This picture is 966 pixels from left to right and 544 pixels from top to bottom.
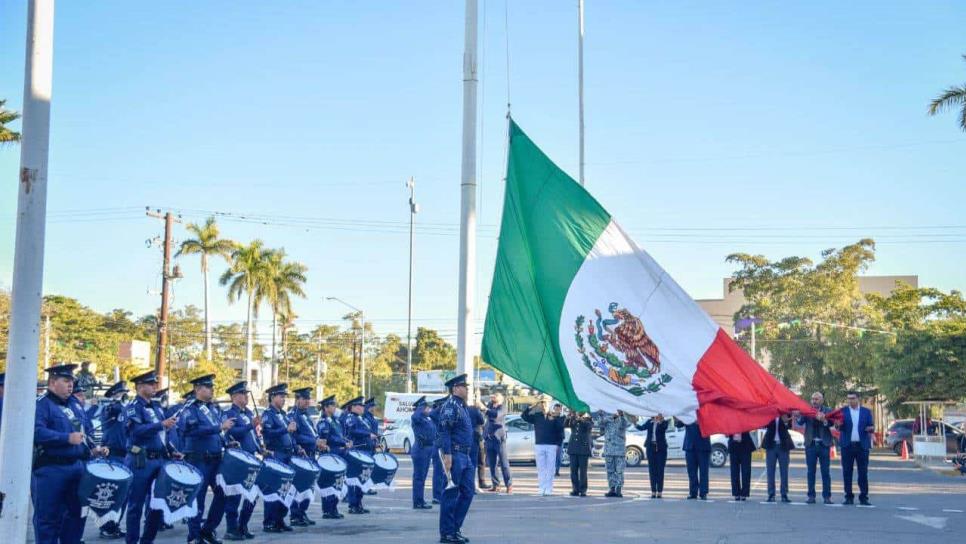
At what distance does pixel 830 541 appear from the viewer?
12422 mm

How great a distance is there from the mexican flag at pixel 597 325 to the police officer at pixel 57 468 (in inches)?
184

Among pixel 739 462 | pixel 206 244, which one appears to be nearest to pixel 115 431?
pixel 739 462

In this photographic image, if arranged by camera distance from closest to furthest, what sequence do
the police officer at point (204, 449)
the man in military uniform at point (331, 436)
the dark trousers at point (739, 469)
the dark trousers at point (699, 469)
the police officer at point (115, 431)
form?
the police officer at point (204, 449) < the police officer at point (115, 431) < the man in military uniform at point (331, 436) < the dark trousers at point (739, 469) < the dark trousers at point (699, 469)

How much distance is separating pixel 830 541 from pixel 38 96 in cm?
985

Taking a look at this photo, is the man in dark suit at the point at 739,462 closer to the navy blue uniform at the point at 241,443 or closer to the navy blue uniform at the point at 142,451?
the navy blue uniform at the point at 241,443

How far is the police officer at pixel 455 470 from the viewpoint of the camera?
11.9 meters

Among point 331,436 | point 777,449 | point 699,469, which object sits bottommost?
point 699,469

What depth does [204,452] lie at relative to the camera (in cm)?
1211

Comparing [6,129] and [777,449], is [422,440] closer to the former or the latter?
[777,449]

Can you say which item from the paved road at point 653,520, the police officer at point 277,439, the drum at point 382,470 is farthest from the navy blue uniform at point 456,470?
the drum at point 382,470

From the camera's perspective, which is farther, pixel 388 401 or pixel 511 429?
pixel 388 401

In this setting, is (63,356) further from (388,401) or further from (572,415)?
(572,415)

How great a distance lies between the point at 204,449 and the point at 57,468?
2.68 metres

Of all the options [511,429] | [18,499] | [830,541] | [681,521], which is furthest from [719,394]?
[511,429]
